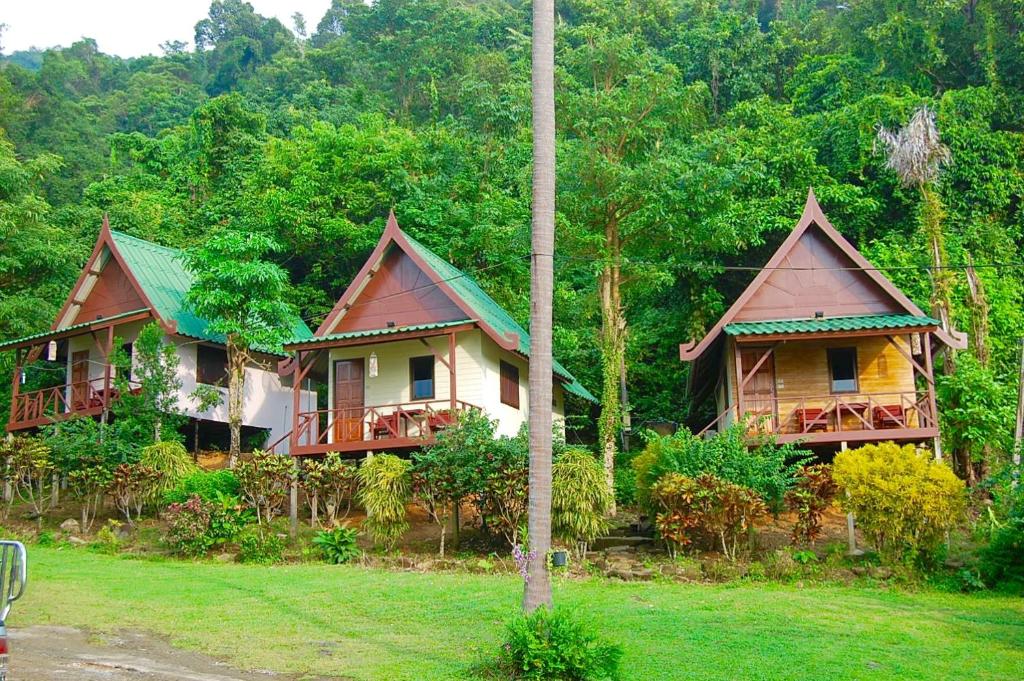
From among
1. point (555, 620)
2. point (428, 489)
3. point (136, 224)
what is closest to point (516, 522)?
point (428, 489)

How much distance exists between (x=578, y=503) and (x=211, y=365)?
545 inches

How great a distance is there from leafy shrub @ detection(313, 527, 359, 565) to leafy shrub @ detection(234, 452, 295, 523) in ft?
5.42

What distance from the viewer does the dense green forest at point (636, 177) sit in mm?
25547

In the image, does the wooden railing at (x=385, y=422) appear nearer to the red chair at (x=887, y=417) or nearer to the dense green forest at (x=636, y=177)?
the dense green forest at (x=636, y=177)

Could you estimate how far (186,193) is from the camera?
43.2 metres

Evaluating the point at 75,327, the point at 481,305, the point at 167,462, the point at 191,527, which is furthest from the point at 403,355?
the point at 75,327

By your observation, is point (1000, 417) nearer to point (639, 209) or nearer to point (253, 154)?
point (639, 209)

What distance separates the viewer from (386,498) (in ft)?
61.7

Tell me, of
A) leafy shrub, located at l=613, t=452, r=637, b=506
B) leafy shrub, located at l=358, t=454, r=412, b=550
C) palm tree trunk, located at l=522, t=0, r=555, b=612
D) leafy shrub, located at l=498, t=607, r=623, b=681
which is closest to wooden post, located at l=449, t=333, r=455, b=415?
leafy shrub, located at l=358, t=454, r=412, b=550

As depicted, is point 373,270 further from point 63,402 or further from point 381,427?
point 63,402

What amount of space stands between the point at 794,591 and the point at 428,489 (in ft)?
22.0

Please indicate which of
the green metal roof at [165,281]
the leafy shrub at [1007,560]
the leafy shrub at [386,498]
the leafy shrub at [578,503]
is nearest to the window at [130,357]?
the green metal roof at [165,281]

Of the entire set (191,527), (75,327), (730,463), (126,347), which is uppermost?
(75,327)

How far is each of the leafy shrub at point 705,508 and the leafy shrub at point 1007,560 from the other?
11.5 ft
